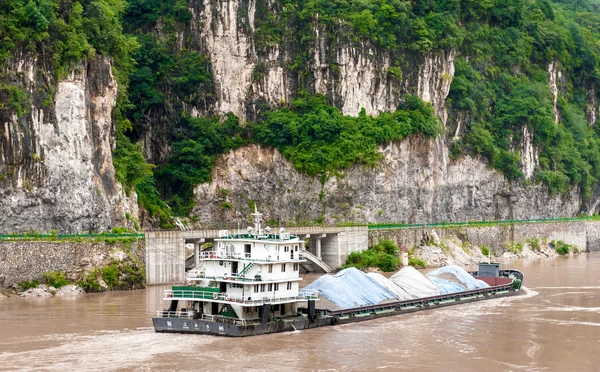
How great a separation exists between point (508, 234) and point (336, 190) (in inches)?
755

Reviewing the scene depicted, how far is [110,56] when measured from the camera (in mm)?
76375

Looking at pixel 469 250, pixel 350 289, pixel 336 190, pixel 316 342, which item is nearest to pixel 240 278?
pixel 316 342

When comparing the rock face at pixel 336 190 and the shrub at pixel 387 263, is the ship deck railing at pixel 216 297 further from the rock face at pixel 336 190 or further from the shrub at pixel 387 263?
the rock face at pixel 336 190

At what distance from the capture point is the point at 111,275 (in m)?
64.4

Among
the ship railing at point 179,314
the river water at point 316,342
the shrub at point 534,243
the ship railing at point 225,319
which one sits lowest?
the river water at point 316,342

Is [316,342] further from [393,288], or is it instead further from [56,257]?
[56,257]

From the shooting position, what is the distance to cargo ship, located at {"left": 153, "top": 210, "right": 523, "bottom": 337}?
152ft

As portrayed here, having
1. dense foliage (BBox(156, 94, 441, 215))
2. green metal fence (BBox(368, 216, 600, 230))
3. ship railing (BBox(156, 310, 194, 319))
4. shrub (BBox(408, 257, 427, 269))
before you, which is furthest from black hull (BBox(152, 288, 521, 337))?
dense foliage (BBox(156, 94, 441, 215))

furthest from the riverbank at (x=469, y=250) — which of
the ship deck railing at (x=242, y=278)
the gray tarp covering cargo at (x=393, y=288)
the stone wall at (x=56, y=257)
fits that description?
the ship deck railing at (x=242, y=278)

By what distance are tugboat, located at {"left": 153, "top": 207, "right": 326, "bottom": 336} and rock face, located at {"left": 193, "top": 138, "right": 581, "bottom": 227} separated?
44187 mm

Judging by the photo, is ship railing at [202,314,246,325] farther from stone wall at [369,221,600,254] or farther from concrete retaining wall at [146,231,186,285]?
stone wall at [369,221,600,254]

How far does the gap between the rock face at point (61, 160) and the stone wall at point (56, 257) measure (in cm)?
437

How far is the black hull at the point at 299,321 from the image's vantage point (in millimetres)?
45719

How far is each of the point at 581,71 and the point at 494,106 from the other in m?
21.7
